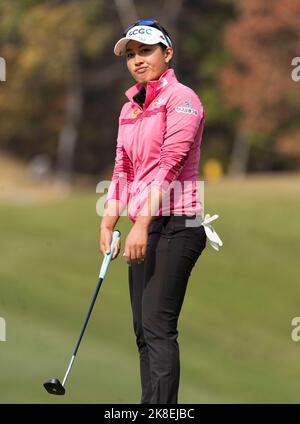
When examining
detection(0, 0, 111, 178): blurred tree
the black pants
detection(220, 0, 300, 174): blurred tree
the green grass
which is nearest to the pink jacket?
the black pants

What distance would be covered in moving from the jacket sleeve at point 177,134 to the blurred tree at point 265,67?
34.7 m

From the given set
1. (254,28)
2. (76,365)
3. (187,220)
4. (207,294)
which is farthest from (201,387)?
(254,28)

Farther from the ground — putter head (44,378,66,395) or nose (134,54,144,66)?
nose (134,54,144,66)

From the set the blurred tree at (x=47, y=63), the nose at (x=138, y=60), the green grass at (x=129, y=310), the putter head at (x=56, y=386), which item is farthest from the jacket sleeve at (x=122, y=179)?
the blurred tree at (x=47, y=63)

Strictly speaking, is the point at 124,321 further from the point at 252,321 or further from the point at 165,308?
the point at 165,308

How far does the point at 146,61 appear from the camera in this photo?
6.12m

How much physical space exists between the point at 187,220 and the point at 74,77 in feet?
140

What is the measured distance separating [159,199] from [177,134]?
0.38 m

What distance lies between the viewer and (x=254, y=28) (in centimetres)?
4153

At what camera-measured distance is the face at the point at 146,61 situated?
6113mm

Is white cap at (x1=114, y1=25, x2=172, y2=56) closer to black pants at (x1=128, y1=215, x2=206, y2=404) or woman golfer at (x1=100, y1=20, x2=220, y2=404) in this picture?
woman golfer at (x1=100, y1=20, x2=220, y2=404)

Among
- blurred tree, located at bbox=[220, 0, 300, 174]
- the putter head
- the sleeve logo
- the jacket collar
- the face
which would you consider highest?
blurred tree, located at bbox=[220, 0, 300, 174]

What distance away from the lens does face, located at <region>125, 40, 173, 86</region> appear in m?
6.11

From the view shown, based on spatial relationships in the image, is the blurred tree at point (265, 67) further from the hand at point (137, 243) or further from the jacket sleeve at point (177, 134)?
the hand at point (137, 243)
